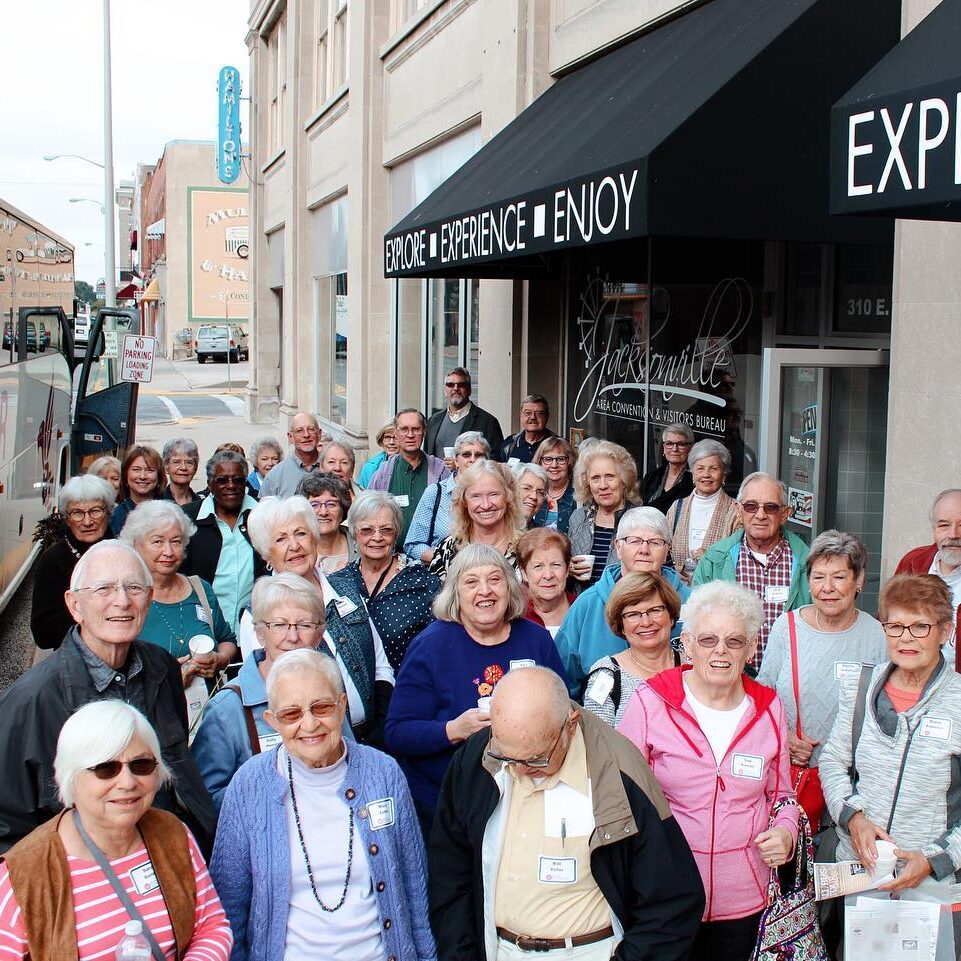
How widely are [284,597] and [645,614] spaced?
1.43 metres

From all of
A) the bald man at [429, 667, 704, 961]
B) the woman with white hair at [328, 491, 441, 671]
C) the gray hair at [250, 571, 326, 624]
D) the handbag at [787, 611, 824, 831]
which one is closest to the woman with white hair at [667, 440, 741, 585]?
the woman with white hair at [328, 491, 441, 671]

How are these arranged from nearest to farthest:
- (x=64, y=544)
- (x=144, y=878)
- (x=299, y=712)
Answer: (x=144, y=878)
(x=299, y=712)
(x=64, y=544)

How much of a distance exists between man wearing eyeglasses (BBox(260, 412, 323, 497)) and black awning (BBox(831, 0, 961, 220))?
205 inches

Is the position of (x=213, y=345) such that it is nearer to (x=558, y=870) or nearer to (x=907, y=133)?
(x=907, y=133)

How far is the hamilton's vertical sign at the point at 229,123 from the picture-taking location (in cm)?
3275

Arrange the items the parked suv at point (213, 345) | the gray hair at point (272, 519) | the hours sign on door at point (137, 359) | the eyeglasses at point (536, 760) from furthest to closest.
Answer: the parked suv at point (213, 345) → the hours sign on door at point (137, 359) → the gray hair at point (272, 519) → the eyeglasses at point (536, 760)

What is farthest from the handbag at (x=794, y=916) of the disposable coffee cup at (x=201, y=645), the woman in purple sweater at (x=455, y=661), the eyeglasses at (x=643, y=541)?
the disposable coffee cup at (x=201, y=645)

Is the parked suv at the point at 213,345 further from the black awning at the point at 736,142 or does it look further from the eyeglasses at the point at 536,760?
the eyeglasses at the point at 536,760

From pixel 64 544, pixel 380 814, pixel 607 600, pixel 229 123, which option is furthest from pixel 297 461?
pixel 229 123

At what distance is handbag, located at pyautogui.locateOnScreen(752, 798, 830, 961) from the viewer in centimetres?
384

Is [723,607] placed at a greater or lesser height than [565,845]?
greater

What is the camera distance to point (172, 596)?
5.48 meters

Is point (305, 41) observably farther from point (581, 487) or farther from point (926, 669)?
point (926, 669)

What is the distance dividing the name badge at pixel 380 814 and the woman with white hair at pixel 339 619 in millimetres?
964
